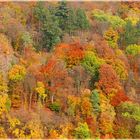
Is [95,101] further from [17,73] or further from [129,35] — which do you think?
[129,35]

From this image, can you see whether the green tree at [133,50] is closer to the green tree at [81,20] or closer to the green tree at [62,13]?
the green tree at [81,20]

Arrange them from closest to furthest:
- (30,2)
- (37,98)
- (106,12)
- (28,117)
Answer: (28,117)
(37,98)
(30,2)
(106,12)

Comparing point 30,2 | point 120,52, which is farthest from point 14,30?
point 120,52

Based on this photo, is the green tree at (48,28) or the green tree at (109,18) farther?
the green tree at (109,18)

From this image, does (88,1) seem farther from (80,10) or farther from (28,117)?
(28,117)

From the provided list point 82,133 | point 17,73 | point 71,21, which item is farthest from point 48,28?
point 82,133

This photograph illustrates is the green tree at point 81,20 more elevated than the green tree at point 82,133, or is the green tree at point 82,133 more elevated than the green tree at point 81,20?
the green tree at point 81,20

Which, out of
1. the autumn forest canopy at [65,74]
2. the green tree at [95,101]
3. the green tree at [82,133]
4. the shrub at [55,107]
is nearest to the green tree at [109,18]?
the autumn forest canopy at [65,74]

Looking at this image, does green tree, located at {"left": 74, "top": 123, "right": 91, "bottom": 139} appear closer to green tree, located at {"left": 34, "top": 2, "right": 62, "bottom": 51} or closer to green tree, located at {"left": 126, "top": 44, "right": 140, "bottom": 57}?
green tree, located at {"left": 34, "top": 2, "right": 62, "bottom": 51}

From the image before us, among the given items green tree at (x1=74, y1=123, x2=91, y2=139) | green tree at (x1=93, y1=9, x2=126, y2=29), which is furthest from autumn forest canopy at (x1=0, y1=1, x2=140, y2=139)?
green tree at (x1=93, y1=9, x2=126, y2=29)
